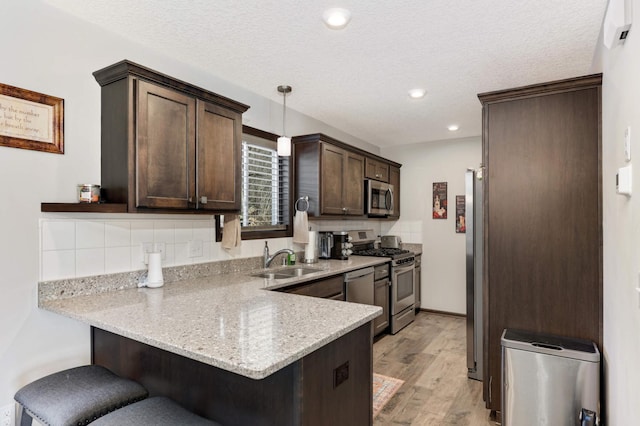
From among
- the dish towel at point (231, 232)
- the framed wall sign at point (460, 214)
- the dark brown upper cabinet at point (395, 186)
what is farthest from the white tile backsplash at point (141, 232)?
the framed wall sign at point (460, 214)

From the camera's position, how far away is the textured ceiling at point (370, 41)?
79.1 inches

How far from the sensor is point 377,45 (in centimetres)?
243

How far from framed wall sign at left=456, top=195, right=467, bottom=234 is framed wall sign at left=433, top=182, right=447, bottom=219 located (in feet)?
0.60

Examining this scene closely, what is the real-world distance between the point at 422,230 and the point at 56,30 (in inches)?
188

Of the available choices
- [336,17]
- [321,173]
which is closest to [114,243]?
[336,17]

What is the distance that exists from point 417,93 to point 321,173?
119 cm

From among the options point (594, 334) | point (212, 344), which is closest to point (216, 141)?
point (212, 344)

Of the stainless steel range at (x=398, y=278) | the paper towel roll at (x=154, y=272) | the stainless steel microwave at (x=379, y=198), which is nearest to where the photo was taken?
the paper towel roll at (x=154, y=272)

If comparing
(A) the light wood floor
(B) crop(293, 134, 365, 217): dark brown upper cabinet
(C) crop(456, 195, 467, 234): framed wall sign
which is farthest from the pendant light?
(C) crop(456, 195, 467, 234): framed wall sign

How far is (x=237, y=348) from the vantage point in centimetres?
128

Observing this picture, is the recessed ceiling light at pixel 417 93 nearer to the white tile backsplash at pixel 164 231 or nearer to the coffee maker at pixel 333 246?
the coffee maker at pixel 333 246

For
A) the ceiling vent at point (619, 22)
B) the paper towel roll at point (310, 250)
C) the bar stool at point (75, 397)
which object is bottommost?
the bar stool at point (75, 397)

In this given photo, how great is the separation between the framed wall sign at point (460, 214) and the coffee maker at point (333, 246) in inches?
74.9

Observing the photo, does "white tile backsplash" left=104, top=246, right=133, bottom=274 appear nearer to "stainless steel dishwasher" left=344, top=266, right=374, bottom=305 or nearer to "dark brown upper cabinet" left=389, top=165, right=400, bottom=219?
"stainless steel dishwasher" left=344, top=266, right=374, bottom=305
